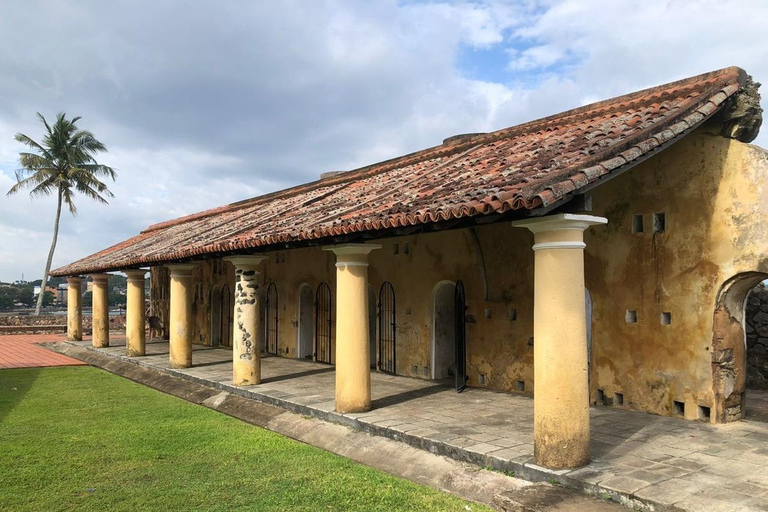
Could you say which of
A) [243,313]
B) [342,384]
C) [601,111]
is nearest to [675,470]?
[342,384]

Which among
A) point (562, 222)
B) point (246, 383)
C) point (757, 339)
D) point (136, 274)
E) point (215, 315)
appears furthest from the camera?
point (215, 315)

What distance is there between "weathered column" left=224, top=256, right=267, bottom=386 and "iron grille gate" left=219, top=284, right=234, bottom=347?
7579 mm

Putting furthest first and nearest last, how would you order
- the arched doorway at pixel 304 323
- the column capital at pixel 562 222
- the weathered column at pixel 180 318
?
the arched doorway at pixel 304 323
the weathered column at pixel 180 318
the column capital at pixel 562 222

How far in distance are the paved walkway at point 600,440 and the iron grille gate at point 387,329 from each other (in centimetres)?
121

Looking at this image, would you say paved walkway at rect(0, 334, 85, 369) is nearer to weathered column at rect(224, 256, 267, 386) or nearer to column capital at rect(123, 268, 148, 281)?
column capital at rect(123, 268, 148, 281)

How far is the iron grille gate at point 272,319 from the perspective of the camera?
54.3 ft

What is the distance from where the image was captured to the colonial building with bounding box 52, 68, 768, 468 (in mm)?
5895

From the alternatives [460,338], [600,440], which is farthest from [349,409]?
[600,440]

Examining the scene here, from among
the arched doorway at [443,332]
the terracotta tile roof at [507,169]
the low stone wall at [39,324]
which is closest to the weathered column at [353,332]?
the terracotta tile roof at [507,169]

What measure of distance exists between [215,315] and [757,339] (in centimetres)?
1523

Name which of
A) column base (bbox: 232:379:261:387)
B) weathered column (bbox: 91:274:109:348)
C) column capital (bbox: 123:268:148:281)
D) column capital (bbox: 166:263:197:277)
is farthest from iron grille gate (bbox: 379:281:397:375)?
weathered column (bbox: 91:274:109:348)

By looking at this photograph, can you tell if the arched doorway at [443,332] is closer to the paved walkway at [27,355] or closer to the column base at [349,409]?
the column base at [349,409]

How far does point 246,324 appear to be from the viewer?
37.2 feet

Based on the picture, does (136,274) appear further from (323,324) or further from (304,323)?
(323,324)
